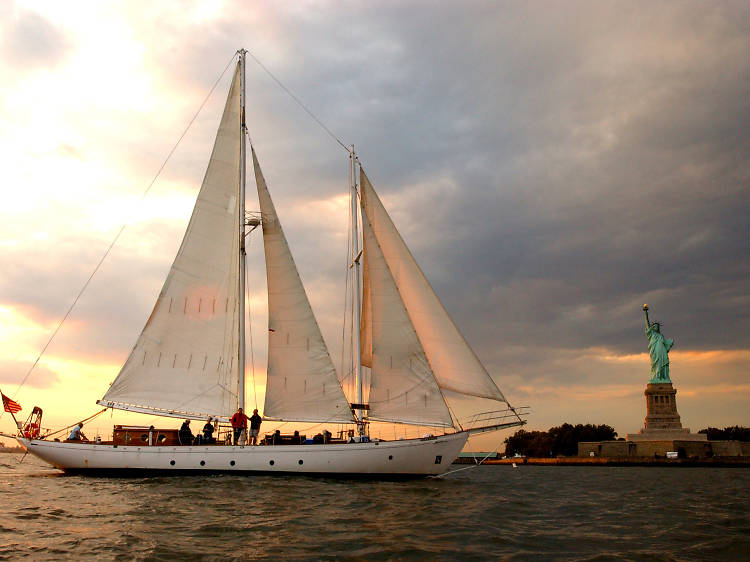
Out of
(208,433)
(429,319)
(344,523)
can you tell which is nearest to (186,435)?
(208,433)

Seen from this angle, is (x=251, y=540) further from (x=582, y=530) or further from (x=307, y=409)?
(x=307, y=409)

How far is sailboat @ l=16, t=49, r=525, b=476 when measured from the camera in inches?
1052

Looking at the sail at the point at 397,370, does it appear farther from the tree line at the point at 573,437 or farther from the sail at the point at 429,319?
the tree line at the point at 573,437

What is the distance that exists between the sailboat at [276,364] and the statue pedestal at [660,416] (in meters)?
53.1

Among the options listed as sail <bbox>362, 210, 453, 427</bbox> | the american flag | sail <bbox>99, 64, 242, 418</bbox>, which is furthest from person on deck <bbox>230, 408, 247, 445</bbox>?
the american flag

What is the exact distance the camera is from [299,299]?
96.5ft

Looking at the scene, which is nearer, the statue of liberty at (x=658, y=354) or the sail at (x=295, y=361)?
the sail at (x=295, y=361)

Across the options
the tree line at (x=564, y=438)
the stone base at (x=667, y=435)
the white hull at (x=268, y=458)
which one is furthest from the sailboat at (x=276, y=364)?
the tree line at (x=564, y=438)

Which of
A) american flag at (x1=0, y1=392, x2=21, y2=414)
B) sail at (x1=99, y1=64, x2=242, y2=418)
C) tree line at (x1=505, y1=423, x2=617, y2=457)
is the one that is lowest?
tree line at (x1=505, y1=423, x2=617, y2=457)

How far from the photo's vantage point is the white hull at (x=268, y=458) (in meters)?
26.4

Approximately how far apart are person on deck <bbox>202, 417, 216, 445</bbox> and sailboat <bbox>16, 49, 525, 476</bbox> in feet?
1.46

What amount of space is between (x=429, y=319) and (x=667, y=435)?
5657 centimetres

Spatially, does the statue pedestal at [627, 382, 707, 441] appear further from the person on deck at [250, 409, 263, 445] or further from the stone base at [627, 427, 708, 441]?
the person on deck at [250, 409, 263, 445]

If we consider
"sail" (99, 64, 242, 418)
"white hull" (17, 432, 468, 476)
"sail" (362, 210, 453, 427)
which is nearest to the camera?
"white hull" (17, 432, 468, 476)
